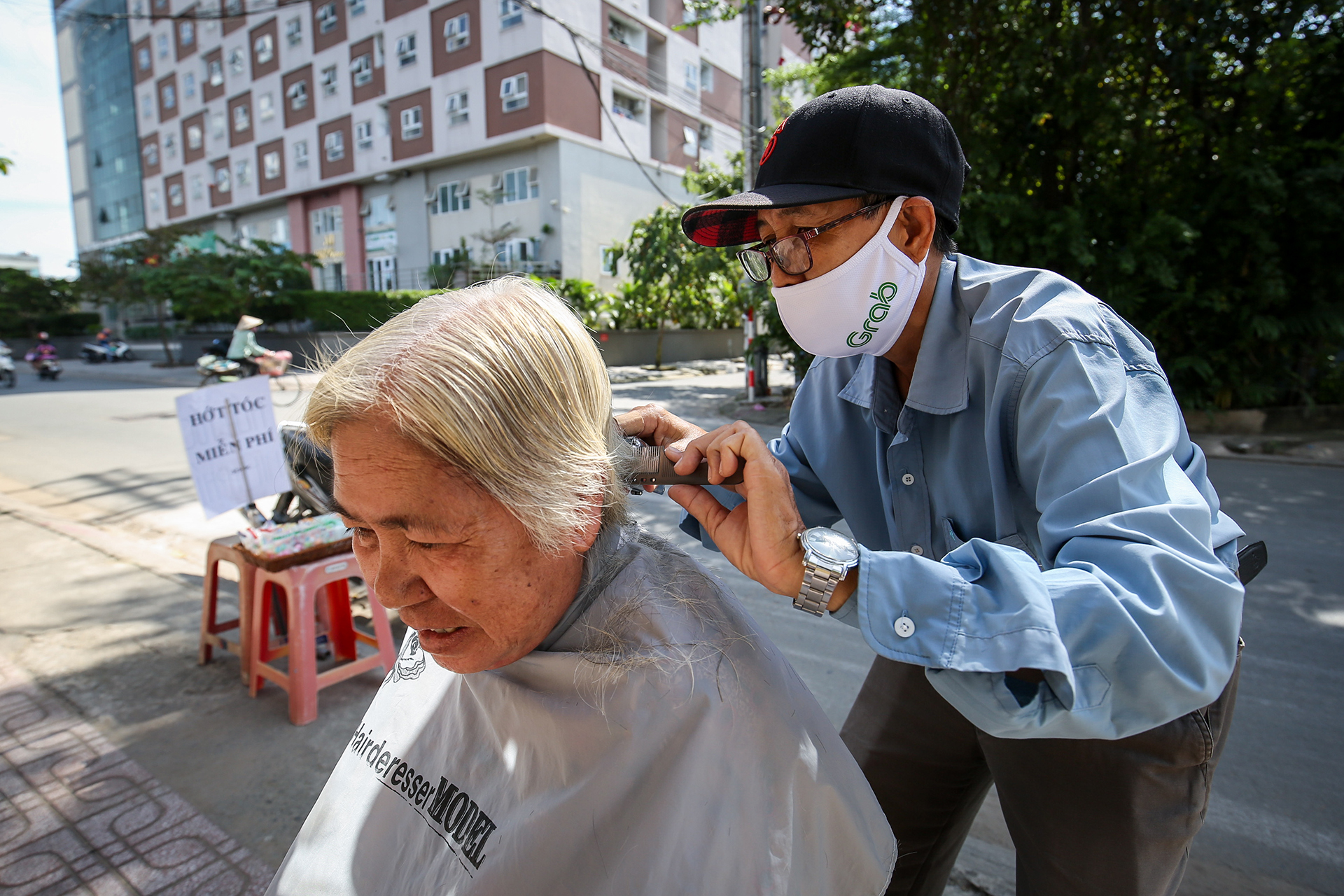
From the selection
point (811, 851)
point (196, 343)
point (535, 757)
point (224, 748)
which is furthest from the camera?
point (196, 343)

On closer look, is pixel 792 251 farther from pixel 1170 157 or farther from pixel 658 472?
pixel 1170 157

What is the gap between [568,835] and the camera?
1104 millimetres

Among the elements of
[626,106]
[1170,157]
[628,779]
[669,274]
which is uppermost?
[626,106]

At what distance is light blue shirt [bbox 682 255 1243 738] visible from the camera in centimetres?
85

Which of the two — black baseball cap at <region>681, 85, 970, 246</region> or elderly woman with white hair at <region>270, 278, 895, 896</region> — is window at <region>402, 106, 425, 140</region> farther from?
elderly woman with white hair at <region>270, 278, 895, 896</region>

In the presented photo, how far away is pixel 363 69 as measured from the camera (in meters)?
24.5

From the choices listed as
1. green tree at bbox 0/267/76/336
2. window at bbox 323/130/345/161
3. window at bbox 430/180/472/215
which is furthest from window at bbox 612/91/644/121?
green tree at bbox 0/267/76/336

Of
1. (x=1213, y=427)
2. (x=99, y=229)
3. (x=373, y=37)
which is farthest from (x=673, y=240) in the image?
(x=99, y=229)

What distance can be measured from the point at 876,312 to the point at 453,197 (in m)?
24.6

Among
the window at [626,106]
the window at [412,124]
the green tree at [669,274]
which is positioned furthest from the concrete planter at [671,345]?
the window at [412,124]

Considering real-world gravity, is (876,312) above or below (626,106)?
below

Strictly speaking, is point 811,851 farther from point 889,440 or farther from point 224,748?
point 224,748

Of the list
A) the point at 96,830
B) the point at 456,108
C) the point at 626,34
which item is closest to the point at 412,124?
the point at 456,108

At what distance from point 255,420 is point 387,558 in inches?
123
